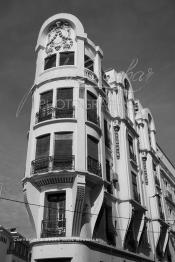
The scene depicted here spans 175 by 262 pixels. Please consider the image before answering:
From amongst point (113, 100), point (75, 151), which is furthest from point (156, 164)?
point (75, 151)

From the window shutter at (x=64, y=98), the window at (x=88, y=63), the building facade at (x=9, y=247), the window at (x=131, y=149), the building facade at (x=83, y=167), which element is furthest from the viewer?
the building facade at (x=9, y=247)

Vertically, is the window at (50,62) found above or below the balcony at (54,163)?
above

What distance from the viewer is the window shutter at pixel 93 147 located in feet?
71.5

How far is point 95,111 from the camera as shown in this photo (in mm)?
24531

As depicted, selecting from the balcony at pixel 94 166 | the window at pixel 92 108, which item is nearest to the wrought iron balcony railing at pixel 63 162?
the balcony at pixel 94 166

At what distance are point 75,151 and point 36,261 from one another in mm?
7370

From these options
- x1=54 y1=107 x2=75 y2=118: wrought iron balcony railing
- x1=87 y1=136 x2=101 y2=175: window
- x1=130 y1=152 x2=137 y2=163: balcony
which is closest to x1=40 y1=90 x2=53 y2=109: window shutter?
x1=54 y1=107 x2=75 y2=118: wrought iron balcony railing

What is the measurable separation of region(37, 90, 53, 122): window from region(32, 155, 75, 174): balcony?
363cm

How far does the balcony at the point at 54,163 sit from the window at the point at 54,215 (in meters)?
1.79

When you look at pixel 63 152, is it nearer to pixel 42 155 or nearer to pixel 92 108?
pixel 42 155

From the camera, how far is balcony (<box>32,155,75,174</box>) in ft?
65.1

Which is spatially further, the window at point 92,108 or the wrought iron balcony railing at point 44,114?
the window at point 92,108

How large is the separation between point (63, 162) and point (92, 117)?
5.24 metres

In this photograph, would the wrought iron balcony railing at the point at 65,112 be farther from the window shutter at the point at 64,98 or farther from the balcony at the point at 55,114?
the window shutter at the point at 64,98
